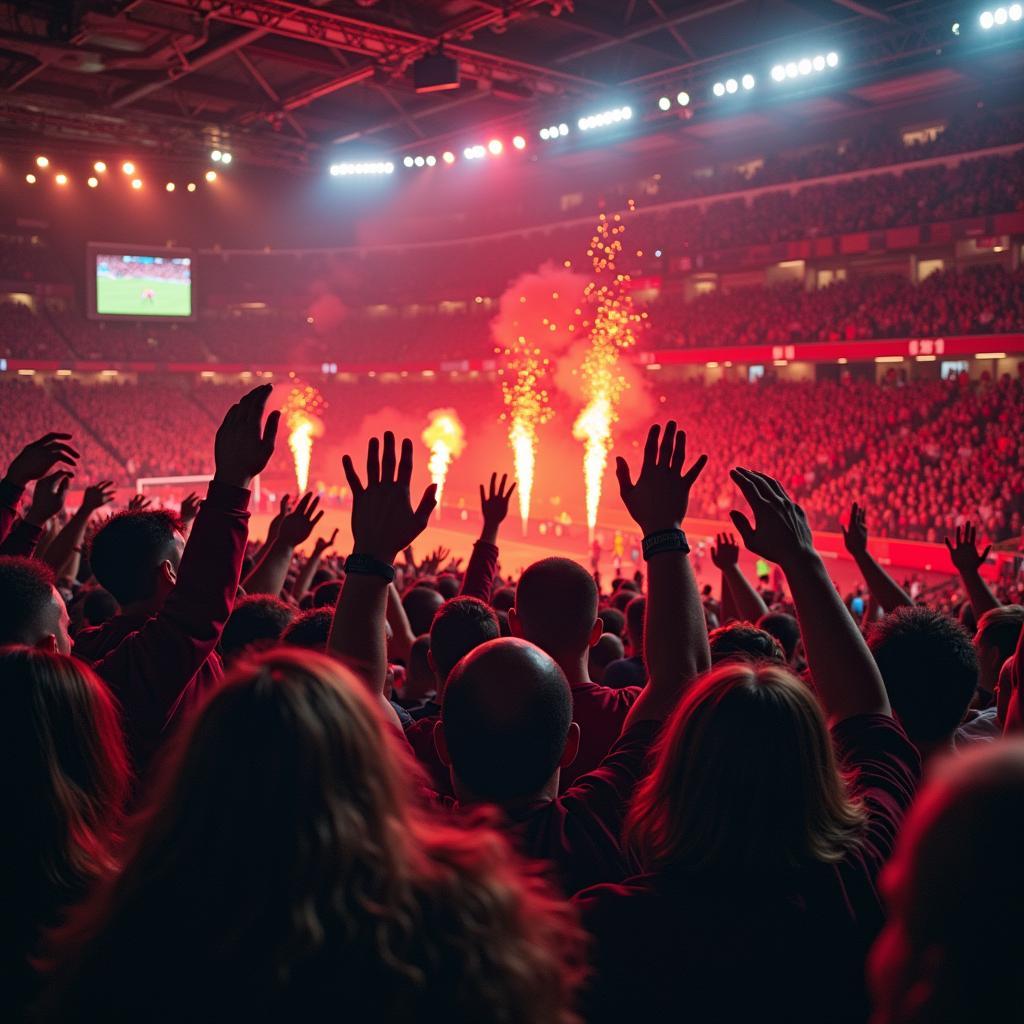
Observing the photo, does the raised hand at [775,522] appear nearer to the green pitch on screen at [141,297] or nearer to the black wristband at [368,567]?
the black wristband at [368,567]

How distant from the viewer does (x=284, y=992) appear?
1309 mm

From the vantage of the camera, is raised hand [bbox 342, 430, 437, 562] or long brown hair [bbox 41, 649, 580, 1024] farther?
raised hand [bbox 342, 430, 437, 562]

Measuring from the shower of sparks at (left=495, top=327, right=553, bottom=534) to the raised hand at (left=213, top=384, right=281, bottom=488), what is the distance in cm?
3800

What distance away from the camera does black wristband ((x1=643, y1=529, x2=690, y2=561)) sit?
3299 millimetres

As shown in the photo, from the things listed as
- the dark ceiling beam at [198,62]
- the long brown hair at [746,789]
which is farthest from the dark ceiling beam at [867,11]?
the long brown hair at [746,789]

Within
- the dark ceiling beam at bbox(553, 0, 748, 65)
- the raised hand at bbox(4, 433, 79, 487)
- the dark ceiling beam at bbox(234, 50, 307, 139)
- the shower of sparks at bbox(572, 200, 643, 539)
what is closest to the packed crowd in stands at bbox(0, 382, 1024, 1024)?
the raised hand at bbox(4, 433, 79, 487)

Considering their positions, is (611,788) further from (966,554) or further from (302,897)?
(966,554)

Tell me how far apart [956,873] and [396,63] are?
82.5 ft

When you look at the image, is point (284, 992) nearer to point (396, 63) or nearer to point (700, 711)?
point (700, 711)

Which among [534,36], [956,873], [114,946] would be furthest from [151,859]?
[534,36]

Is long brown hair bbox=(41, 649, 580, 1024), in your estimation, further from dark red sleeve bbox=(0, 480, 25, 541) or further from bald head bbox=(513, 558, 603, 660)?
dark red sleeve bbox=(0, 480, 25, 541)

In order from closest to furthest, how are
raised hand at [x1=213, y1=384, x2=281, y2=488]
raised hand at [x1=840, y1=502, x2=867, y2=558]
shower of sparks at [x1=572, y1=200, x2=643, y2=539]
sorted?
1. raised hand at [x1=213, y1=384, x2=281, y2=488]
2. raised hand at [x1=840, y1=502, x2=867, y2=558]
3. shower of sparks at [x1=572, y1=200, x2=643, y2=539]

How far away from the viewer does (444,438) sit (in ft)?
154

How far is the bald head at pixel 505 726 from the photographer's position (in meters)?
2.46
